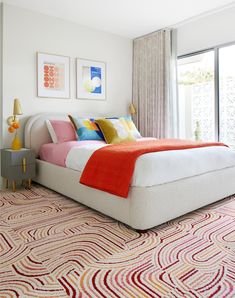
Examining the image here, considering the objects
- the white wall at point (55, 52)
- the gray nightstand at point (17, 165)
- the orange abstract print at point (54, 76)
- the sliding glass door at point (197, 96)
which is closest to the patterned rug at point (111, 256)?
the gray nightstand at point (17, 165)

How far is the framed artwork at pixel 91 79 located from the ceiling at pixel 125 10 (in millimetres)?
614

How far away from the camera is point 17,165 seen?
124 inches

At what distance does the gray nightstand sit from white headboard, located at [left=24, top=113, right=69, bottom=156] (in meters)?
0.31

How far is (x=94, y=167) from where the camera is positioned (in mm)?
2314

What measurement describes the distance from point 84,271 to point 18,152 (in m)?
2.08

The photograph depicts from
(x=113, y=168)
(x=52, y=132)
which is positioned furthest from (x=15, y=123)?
(x=113, y=168)

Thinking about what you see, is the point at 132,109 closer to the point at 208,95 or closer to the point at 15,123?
the point at 208,95

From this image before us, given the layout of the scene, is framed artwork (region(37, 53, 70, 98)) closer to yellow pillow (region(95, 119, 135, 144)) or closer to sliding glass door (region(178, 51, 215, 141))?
yellow pillow (region(95, 119, 135, 144))

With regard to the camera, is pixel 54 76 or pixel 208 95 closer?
pixel 54 76

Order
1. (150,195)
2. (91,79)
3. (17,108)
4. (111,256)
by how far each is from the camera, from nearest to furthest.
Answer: (111,256) → (150,195) → (17,108) → (91,79)

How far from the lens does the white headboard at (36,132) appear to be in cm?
351

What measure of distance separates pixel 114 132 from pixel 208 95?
1815mm

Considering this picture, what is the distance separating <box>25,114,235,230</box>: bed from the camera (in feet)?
6.42

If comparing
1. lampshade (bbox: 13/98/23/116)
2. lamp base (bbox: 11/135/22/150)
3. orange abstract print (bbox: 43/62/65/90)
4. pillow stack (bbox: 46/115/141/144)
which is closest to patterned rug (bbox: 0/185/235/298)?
lamp base (bbox: 11/135/22/150)
